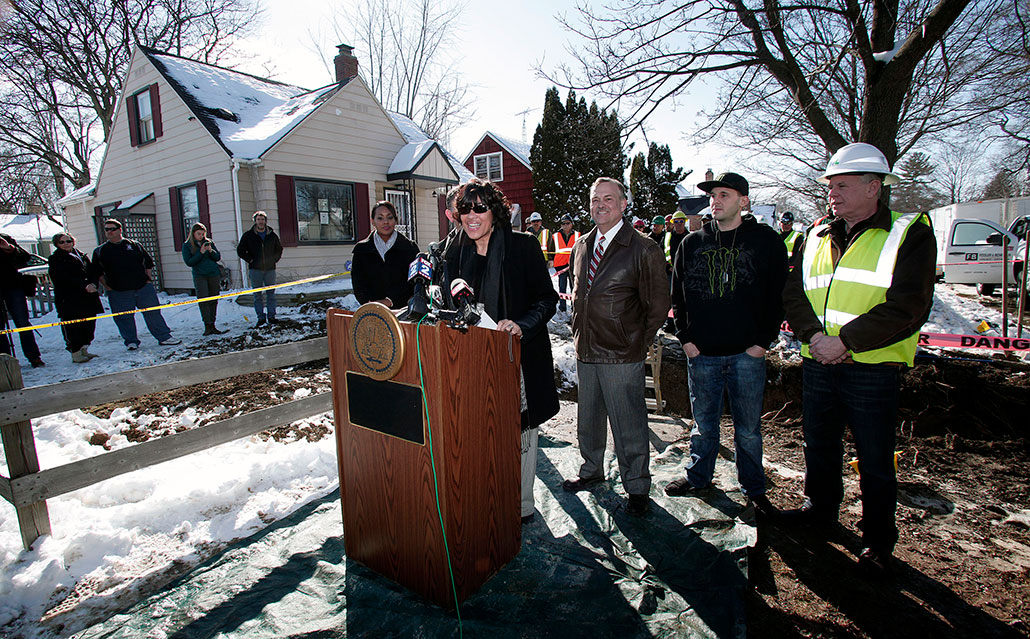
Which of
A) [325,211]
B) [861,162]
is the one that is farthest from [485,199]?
[325,211]

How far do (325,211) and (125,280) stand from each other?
5751 millimetres

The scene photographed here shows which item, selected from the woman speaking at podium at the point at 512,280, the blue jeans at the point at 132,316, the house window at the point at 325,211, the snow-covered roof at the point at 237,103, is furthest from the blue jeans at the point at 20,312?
the woman speaking at podium at the point at 512,280

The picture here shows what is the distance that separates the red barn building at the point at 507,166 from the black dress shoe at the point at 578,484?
2167cm

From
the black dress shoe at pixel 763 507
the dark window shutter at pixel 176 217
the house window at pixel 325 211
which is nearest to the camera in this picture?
the black dress shoe at pixel 763 507

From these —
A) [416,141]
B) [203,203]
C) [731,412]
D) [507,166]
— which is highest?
[507,166]

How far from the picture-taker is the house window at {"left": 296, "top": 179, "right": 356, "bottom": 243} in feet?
39.6

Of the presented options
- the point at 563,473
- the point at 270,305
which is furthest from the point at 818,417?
the point at 270,305

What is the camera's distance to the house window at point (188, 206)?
1209 centimetres

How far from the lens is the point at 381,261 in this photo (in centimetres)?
482

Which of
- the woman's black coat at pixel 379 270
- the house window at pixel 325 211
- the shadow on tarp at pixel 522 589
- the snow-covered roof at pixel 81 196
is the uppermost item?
the snow-covered roof at pixel 81 196

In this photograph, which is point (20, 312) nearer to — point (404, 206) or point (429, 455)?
point (429, 455)

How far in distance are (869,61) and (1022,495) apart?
20.3ft

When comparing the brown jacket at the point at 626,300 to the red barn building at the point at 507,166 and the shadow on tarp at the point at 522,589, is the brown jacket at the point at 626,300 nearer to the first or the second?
the shadow on tarp at the point at 522,589

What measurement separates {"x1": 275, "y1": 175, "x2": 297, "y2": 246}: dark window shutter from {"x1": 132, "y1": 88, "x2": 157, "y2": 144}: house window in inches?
173
